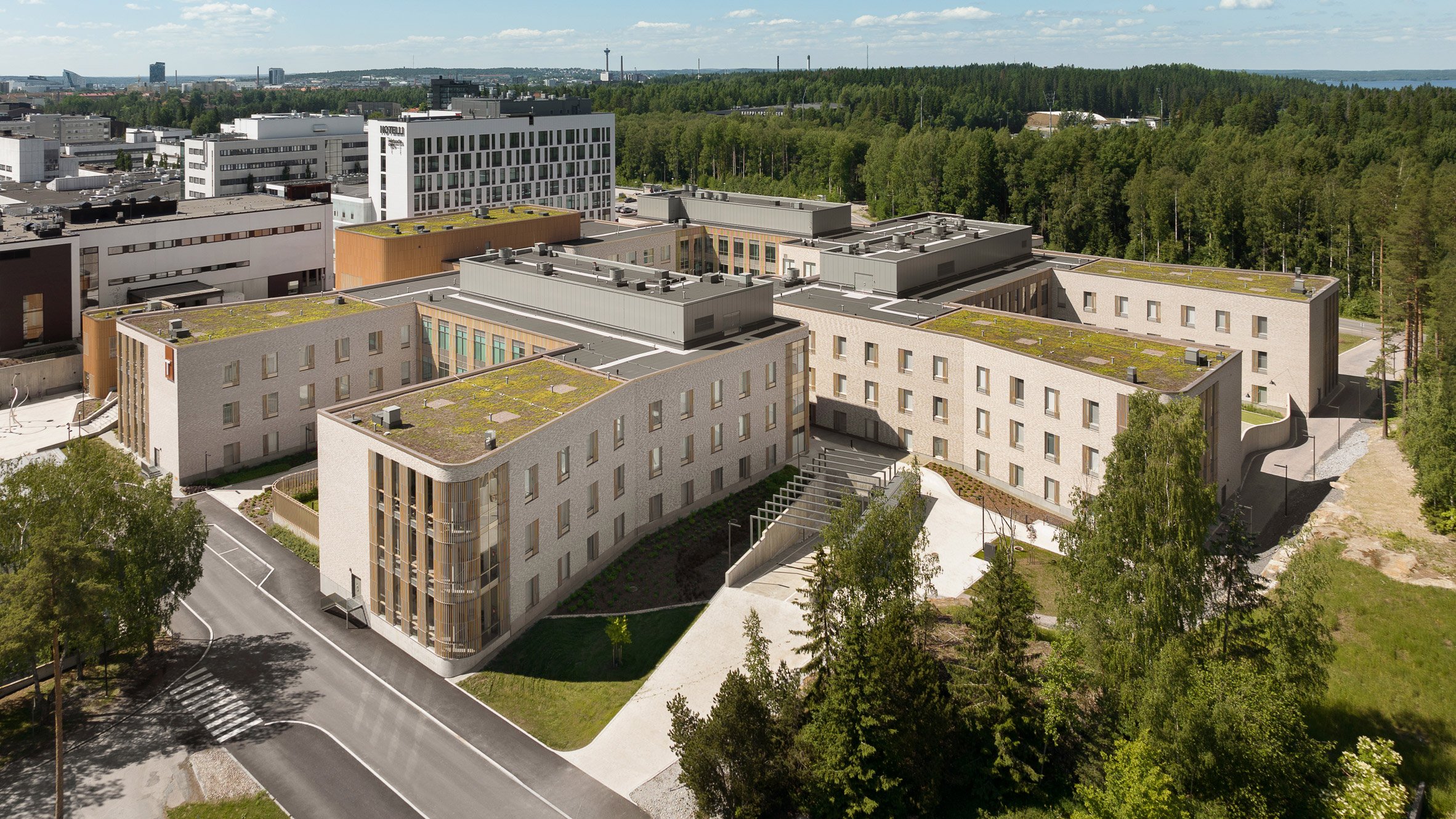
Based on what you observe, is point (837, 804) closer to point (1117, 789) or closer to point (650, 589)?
point (1117, 789)

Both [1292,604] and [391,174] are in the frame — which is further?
[391,174]

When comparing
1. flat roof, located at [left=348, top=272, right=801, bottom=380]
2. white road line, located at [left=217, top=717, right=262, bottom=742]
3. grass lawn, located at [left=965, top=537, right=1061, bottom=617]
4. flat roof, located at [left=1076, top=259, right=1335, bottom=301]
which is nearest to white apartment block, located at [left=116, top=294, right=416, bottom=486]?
flat roof, located at [left=348, top=272, right=801, bottom=380]

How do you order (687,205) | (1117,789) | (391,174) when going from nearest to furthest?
(1117,789) → (687,205) → (391,174)

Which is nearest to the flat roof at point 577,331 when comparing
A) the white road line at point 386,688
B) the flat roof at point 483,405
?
the flat roof at point 483,405

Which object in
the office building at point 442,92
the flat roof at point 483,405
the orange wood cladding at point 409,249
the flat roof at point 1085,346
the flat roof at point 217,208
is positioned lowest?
the flat roof at point 483,405

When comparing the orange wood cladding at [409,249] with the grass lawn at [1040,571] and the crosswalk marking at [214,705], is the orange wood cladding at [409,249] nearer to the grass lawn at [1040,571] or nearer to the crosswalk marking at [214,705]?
the crosswalk marking at [214,705]

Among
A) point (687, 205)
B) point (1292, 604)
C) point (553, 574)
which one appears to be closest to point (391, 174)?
point (687, 205)

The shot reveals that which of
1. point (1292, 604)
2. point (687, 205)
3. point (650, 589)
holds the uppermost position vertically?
point (687, 205)
